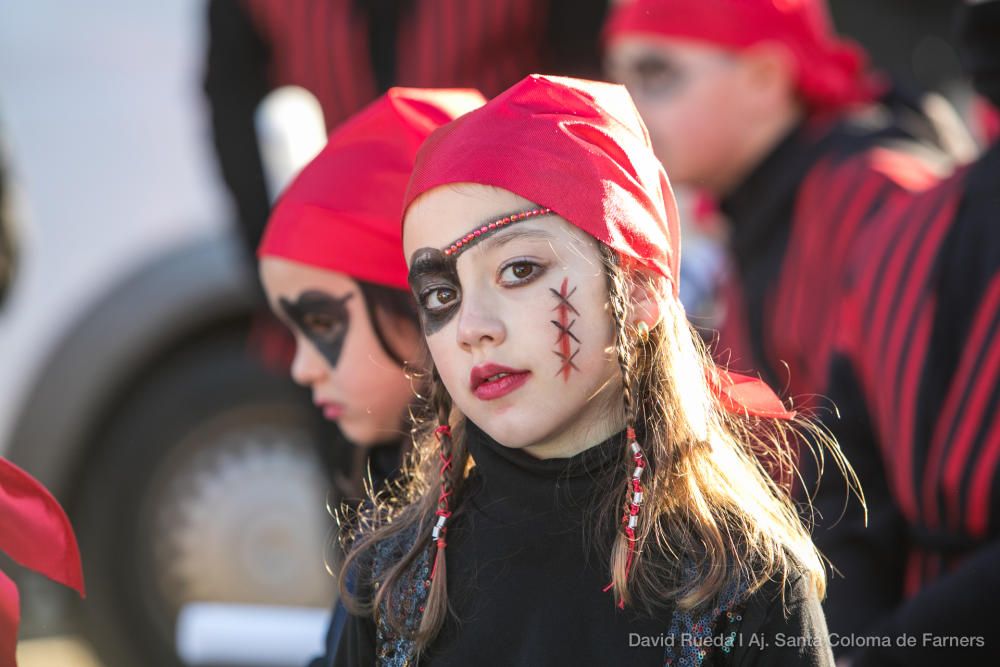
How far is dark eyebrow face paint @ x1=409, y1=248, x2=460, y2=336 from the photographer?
1673 millimetres

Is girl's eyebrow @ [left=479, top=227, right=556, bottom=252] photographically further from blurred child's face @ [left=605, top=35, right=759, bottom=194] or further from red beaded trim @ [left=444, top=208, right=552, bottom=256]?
blurred child's face @ [left=605, top=35, right=759, bottom=194]

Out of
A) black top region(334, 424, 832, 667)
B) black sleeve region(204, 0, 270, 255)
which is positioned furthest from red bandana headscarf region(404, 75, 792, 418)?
black sleeve region(204, 0, 270, 255)

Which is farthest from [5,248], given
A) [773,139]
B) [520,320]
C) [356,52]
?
[773,139]

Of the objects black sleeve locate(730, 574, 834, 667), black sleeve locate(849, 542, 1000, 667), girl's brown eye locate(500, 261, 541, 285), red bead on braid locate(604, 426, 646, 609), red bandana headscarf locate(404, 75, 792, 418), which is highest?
red bandana headscarf locate(404, 75, 792, 418)

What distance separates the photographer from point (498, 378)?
162 cm

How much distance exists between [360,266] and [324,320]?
0.36 feet

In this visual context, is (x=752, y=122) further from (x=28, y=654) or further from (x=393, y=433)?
(x=28, y=654)

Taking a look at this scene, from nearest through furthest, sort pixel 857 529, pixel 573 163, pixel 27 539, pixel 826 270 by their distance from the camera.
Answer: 1. pixel 573 163
2. pixel 27 539
3. pixel 857 529
4. pixel 826 270

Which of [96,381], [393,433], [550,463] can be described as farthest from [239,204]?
[550,463]

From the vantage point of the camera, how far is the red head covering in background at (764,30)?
3.47 metres

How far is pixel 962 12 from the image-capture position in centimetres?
245

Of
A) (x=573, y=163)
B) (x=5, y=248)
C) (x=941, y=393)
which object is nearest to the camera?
(x=573, y=163)

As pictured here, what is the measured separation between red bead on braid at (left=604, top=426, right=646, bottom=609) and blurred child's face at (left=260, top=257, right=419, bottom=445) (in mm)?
576

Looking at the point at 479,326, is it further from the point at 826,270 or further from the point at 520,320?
the point at 826,270
